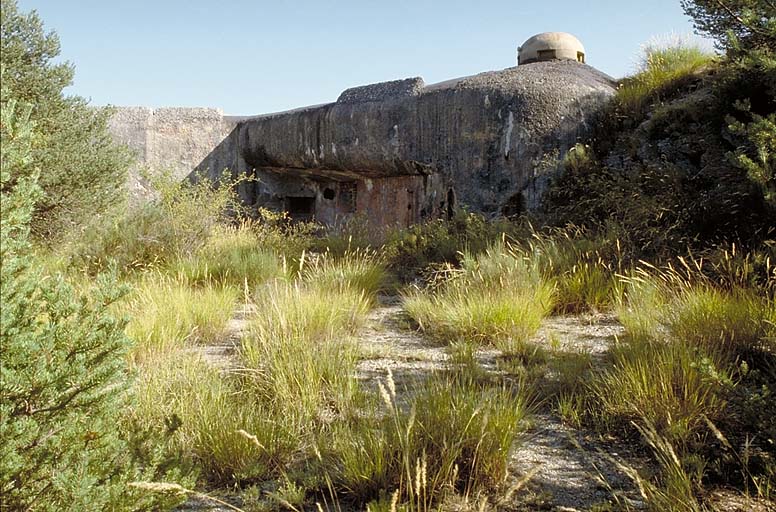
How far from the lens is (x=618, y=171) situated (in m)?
6.48

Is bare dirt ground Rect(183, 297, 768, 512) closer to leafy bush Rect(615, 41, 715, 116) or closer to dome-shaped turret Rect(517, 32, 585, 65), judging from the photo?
leafy bush Rect(615, 41, 715, 116)

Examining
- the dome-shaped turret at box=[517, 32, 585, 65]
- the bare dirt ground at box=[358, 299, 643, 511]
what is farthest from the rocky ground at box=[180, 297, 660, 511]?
the dome-shaped turret at box=[517, 32, 585, 65]

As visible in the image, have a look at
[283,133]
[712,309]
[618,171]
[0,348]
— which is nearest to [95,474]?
[0,348]

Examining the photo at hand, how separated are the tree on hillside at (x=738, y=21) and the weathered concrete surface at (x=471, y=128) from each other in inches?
67.7

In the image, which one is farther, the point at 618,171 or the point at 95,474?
the point at 618,171

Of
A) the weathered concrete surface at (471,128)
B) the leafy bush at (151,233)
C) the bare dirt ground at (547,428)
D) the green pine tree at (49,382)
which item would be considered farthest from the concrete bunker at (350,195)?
the green pine tree at (49,382)

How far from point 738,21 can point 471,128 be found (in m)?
3.07

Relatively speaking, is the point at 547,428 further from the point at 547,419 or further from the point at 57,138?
the point at 57,138

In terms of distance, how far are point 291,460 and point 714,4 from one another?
4.58m

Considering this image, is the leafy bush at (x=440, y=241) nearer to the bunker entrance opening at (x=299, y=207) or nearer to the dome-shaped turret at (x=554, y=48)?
the dome-shaped turret at (x=554, y=48)

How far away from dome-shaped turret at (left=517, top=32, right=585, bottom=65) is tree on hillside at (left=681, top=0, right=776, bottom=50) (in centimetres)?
308

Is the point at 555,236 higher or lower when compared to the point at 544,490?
higher

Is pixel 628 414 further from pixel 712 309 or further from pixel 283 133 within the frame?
pixel 283 133

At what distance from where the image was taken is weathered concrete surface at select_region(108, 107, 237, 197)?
393 inches
